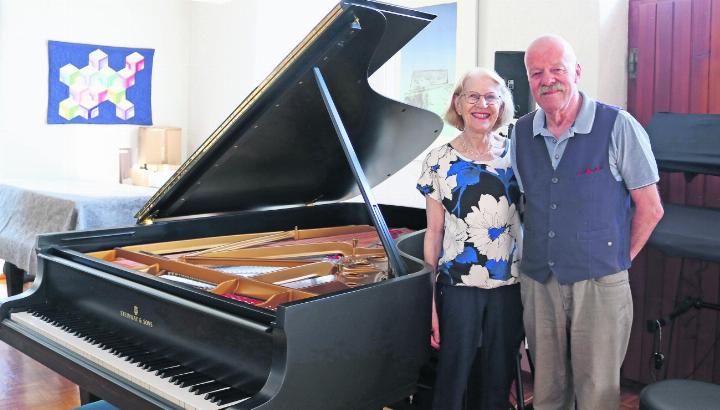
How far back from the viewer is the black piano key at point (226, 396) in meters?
1.73

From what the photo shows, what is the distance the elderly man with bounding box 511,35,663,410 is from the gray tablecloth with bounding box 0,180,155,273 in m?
3.06

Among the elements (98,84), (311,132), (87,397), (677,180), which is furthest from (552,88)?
(98,84)

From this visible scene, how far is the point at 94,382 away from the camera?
201 centimetres

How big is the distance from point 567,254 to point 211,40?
20.0 feet

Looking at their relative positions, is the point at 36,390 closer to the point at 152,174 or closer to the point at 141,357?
the point at 141,357

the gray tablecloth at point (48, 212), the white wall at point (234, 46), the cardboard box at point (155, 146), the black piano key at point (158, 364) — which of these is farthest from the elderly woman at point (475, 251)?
the cardboard box at point (155, 146)

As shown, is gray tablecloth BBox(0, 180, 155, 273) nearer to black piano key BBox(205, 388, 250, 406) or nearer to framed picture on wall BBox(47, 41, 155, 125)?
framed picture on wall BBox(47, 41, 155, 125)

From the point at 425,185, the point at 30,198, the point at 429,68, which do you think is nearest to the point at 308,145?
the point at 425,185

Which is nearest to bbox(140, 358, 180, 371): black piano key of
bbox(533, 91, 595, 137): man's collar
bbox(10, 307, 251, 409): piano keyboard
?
bbox(10, 307, 251, 409): piano keyboard

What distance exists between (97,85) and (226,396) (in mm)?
6069

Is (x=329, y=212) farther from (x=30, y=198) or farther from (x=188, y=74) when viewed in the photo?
(x=188, y=74)

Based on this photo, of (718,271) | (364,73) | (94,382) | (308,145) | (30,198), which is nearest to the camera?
(94,382)

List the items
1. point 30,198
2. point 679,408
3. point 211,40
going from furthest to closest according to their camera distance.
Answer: point 211,40 < point 30,198 < point 679,408

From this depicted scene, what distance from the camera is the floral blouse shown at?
2176 millimetres
